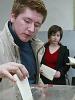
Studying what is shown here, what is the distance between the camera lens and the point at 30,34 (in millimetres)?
1473

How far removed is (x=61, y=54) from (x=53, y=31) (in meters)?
0.34

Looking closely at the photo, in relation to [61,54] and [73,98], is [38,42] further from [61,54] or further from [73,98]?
[61,54]

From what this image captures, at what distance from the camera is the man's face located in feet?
4.77

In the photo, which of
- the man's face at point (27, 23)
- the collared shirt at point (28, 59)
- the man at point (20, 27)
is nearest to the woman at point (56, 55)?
the collared shirt at point (28, 59)

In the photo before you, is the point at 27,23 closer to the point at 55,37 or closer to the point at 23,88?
the point at 23,88

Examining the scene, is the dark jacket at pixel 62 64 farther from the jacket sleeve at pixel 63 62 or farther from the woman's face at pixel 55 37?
the woman's face at pixel 55 37

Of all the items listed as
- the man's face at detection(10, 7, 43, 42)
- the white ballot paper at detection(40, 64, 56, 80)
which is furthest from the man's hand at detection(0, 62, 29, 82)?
the white ballot paper at detection(40, 64, 56, 80)

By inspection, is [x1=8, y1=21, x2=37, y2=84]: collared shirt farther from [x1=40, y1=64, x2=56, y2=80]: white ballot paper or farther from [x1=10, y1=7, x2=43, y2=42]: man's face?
[x1=40, y1=64, x2=56, y2=80]: white ballot paper

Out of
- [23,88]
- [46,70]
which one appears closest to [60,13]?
[46,70]

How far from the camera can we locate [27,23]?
1.47 metres

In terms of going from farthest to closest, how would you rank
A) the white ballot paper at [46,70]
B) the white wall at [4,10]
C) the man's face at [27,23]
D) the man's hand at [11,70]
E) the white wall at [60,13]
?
the white wall at [4,10] < the white wall at [60,13] < the white ballot paper at [46,70] < the man's face at [27,23] < the man's hand at [11,70]

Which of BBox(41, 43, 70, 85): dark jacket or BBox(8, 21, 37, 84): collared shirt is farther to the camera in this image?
BBox(41, 43, 70, 85): dark jacket

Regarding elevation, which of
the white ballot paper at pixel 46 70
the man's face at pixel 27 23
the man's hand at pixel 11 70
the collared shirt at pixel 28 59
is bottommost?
the white ballot paper at pixel 46 70

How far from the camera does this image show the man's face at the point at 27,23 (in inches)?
57.3
